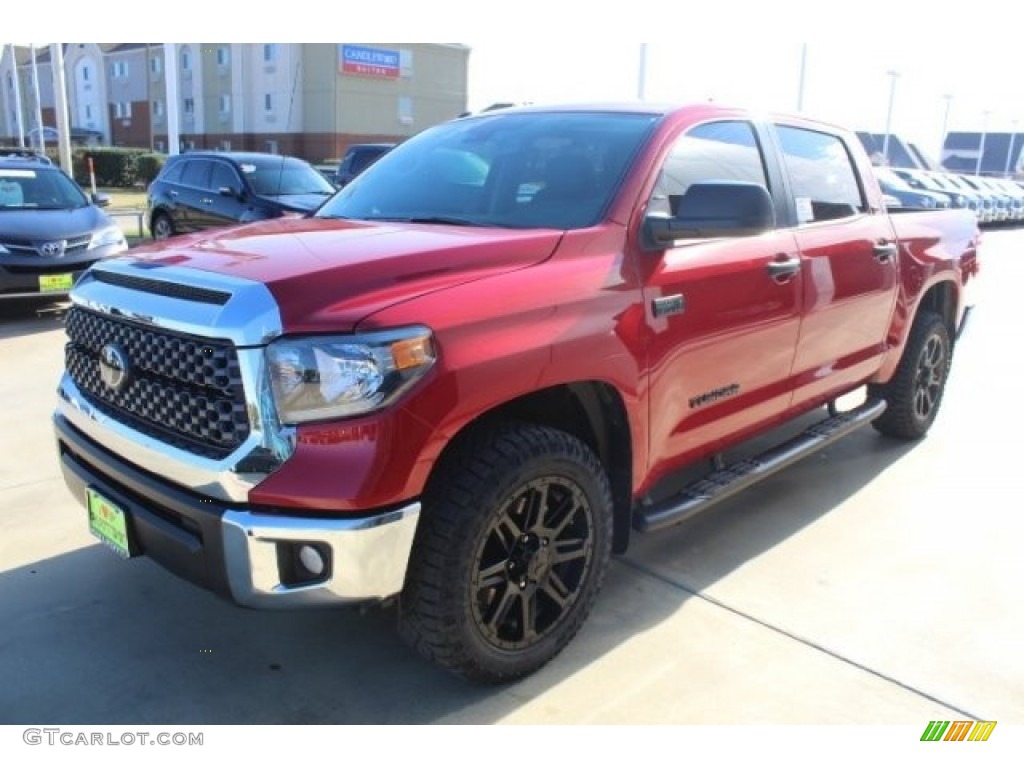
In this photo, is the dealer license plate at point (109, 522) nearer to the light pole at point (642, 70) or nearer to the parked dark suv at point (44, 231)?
the parked dark suv at point (44, 231)

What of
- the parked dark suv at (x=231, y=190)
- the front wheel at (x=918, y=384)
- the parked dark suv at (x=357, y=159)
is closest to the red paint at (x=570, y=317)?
the front wheel at (x=918, y=384)

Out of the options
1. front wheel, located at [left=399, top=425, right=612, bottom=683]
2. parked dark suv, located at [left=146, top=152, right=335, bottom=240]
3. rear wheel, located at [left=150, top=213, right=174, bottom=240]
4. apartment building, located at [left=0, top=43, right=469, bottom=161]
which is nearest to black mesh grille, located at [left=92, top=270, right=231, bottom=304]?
front wheel, located at [left=399, top=425, right=612, bottom=683]

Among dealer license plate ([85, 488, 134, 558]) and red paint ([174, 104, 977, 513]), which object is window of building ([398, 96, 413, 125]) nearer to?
red paint ([174, 104, 977, 513])

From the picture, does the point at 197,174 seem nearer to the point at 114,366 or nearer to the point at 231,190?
the point at 231,190

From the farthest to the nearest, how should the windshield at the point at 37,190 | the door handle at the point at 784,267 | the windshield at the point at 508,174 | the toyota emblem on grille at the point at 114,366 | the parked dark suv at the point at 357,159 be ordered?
the parked dark suv at the point at 357,159
the windshield at the point at 37,190
the door handle at the point at 784,267
the windshield at the point at 508,174
the toyota emblem on grille at the point at 114,366

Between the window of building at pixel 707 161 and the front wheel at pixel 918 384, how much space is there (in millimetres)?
1856

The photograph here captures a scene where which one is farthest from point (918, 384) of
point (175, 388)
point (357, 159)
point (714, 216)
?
point (357, 159)

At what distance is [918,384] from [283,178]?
943cm

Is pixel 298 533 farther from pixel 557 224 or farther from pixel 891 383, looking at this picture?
pixel 891 383

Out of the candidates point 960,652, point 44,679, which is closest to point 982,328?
point 960,652

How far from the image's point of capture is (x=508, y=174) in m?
3.46

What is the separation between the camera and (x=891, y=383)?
5.07 metres

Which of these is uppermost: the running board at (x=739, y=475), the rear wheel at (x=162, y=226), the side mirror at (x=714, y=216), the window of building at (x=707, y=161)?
the window of building at (x=707, y=161)

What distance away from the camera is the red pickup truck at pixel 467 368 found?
91.0 inches
